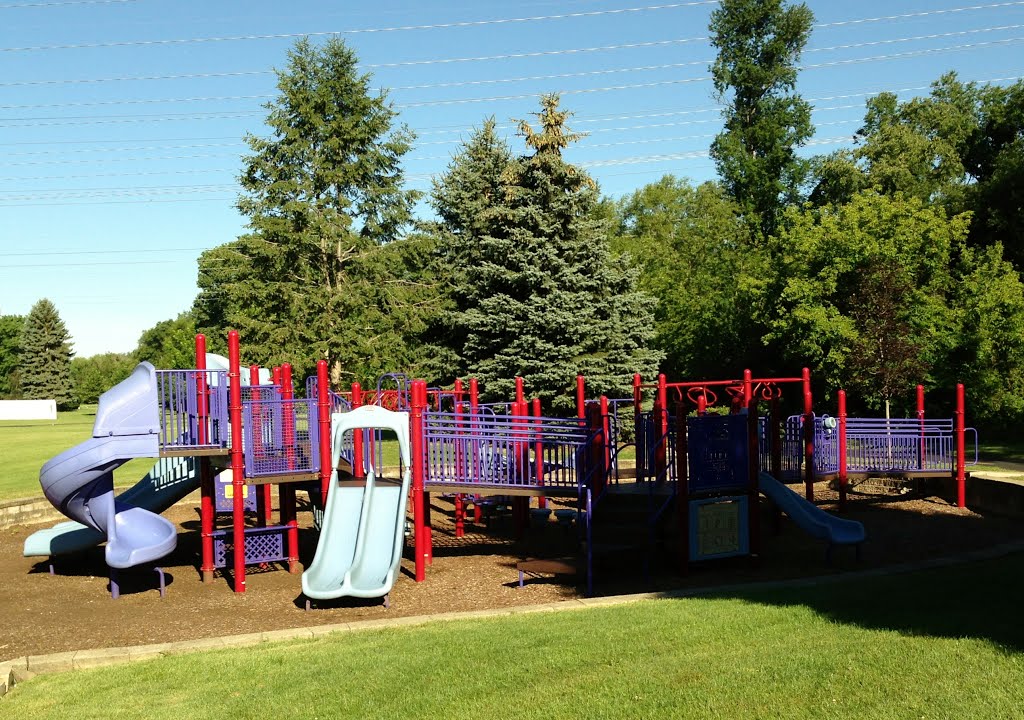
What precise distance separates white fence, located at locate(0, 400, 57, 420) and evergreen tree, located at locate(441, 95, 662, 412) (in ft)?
184

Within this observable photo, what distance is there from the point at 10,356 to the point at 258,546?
340ft

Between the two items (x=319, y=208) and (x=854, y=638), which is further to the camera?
(x=319, y=208)

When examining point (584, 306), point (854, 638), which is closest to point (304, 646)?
point (854, 638)

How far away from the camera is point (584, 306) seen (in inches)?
1371

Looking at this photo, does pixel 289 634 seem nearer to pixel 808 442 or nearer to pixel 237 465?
pixel 237 465

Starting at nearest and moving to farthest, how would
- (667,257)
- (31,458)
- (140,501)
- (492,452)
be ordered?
(492,452), (140,501), (31,458), (667,257)

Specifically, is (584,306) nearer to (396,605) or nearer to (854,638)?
(396,605)

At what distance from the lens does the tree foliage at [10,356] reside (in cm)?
10212

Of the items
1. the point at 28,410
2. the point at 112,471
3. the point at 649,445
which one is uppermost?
the point at 112,471

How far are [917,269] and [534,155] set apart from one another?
14.7 m

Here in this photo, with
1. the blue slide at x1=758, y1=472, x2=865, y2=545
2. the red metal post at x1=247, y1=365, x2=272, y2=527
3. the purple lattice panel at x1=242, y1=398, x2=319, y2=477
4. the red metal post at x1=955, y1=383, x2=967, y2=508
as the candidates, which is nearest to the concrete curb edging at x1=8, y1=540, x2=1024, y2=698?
the blue slide at x1=758, y1=472, x2=865, y2=545

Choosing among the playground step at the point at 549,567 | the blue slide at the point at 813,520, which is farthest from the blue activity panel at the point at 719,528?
the playground step at the point at 549,567

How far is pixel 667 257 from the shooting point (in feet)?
177

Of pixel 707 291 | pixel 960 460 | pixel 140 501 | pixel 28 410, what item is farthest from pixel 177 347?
pixel 960 460
